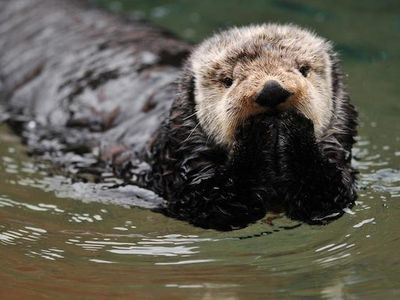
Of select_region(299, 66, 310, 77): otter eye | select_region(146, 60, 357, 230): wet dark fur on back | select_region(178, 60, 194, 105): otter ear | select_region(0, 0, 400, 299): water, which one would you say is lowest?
select_region(0, 0, 400, 299): water

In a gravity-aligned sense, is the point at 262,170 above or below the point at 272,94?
below

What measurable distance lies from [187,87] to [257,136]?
1.98 ft

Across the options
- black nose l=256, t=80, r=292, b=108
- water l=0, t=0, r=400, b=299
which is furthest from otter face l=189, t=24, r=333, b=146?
water l=0, t=0, r=400, b=299

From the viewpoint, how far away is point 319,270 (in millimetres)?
3195

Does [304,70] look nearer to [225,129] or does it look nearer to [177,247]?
[225,129]

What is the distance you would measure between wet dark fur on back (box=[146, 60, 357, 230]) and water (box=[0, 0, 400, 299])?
0.07 metres

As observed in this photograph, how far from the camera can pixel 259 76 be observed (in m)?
3.32

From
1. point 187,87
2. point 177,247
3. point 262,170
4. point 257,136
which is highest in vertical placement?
point 187,87

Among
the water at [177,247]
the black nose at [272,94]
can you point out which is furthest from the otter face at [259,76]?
the water at [177,247]

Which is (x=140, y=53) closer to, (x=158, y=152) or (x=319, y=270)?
(x=158, y=152)

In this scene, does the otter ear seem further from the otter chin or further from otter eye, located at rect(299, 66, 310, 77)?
otter eye, located at rect(299, 66, 310, 77)

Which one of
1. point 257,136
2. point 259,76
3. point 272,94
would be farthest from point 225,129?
point 272,94

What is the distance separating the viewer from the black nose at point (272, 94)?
3.15 m

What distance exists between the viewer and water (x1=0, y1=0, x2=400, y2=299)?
3.05 meters
